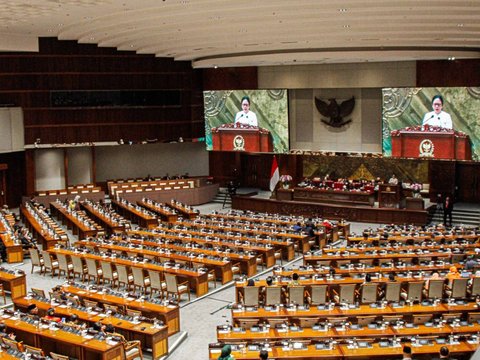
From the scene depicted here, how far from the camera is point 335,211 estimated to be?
27938 millimetres

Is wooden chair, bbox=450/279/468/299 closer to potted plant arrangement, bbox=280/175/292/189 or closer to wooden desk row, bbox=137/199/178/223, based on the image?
wooden desk row, bbox=137/199/178/223

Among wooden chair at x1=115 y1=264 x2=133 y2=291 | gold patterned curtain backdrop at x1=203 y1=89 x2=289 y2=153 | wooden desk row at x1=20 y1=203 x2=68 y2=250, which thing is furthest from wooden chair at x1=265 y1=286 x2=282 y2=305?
gold patterned curtain backdrop at x1=203 y1=89 x2=289 y2=153

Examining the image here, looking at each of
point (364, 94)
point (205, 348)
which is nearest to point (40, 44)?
point (364, 94)

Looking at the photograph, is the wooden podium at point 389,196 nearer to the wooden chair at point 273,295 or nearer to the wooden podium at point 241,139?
the wooden podium at point 241,139

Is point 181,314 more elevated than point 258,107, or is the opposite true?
point 258,107

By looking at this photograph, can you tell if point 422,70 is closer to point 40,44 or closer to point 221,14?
point 221,14

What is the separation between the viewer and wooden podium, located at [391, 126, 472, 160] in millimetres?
26891

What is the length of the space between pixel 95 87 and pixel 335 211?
13.3 meters

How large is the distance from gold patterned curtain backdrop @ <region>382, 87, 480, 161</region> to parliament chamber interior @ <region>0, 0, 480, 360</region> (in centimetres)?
9

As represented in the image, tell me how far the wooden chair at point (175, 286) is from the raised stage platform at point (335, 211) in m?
12.6

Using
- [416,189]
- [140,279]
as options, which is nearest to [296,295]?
[140,279]

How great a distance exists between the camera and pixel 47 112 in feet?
A: 100

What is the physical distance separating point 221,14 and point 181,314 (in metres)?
9.36

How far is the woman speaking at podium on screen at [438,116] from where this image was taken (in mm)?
27125
